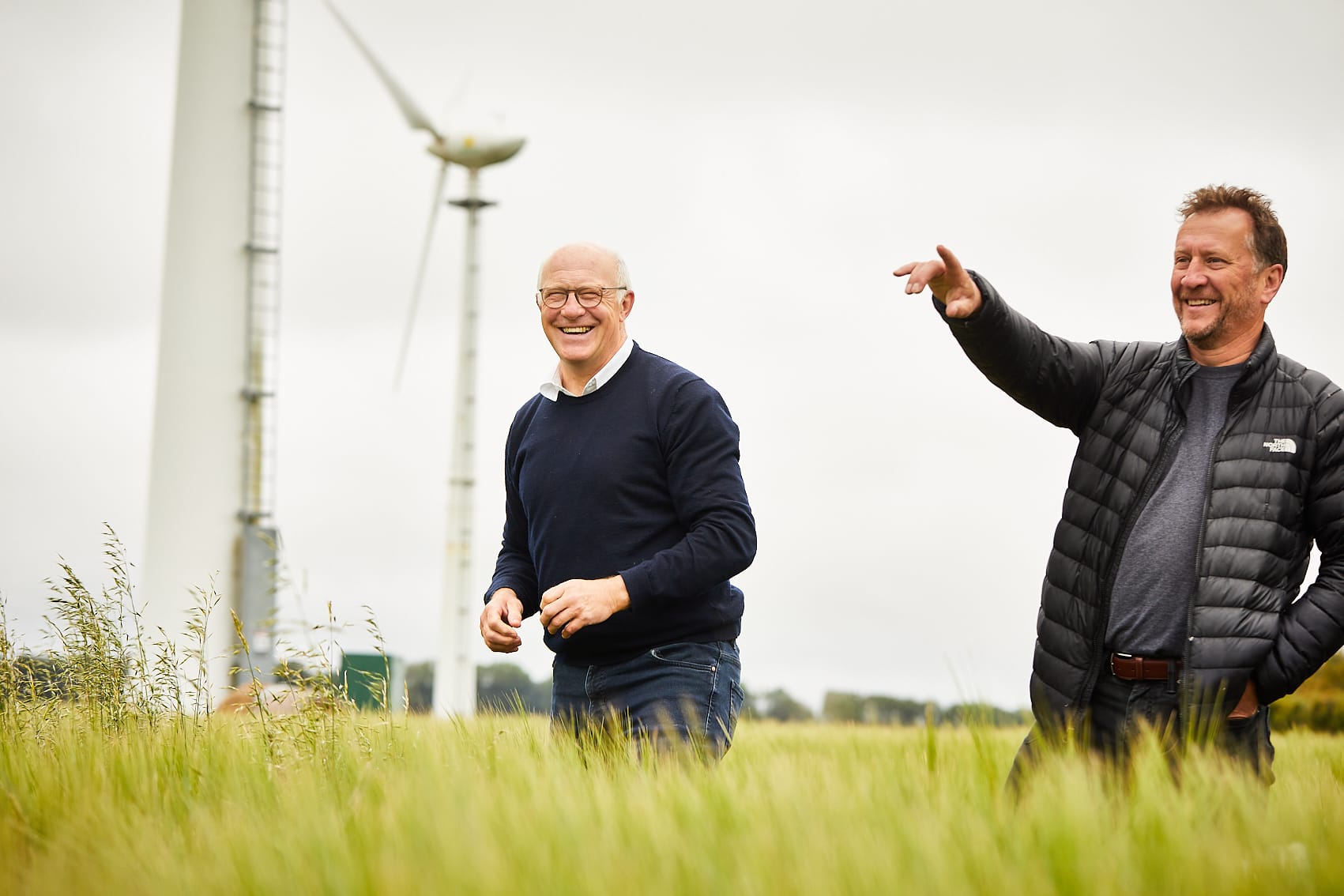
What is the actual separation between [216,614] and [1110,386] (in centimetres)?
1919

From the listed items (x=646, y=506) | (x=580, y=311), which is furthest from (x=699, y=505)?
(x=580, y=311)

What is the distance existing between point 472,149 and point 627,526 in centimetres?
2434

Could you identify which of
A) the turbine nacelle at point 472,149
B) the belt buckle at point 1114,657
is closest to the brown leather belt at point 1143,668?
the belt buckle at point 1114,657

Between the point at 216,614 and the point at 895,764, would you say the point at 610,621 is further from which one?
the point at 216,614

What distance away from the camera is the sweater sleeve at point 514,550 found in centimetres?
562

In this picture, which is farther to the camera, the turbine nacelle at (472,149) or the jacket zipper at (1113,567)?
the turbine nacelle at (472,149)

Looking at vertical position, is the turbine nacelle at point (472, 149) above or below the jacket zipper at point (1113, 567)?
above

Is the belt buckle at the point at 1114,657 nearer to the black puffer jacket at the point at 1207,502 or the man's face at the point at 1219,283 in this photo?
the black puffer jacket at the point at 1207,502

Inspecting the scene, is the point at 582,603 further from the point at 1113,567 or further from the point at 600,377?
the point at 1113,567

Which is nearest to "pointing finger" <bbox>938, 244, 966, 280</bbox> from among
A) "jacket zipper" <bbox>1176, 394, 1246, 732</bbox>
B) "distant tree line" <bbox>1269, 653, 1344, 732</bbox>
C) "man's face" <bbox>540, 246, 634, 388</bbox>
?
"jacket zipper" <bbox>1176, 394, 1246, 732</bbox>

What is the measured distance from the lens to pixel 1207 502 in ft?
16.0

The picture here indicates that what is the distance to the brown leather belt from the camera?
4848mm

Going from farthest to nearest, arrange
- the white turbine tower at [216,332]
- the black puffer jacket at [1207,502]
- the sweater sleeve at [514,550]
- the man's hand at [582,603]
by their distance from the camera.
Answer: the white turbine tower at [216,332], the sweater sleeve at [514,550], the black puffer jacket at [1207,502], the man's hand at [582,603]

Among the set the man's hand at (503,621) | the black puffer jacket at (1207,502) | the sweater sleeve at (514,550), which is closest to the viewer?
the black puffer jacket at (1207,502)
